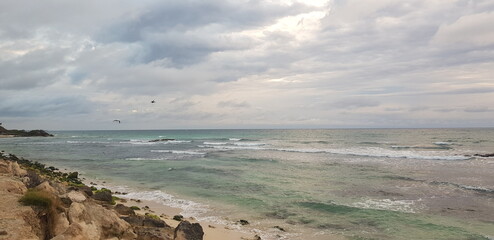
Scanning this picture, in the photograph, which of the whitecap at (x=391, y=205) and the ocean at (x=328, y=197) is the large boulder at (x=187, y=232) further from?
the whitecap at (x=391, y=205)

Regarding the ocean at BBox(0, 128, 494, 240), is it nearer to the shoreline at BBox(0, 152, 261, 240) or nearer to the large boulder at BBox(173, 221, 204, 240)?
the shoreline at BBox(0, 152, 261, 240)

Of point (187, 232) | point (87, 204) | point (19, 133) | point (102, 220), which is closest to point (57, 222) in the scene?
point (102, 220)

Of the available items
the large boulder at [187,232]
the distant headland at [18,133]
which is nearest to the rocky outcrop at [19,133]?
the distant headland at [18,133]

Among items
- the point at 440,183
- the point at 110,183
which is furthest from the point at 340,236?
the point at 110,183

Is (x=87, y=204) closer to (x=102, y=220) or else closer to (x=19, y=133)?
(x=102, y=220)

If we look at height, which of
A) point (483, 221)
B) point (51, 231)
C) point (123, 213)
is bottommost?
point (483, 221)

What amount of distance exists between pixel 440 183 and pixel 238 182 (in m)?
14.7

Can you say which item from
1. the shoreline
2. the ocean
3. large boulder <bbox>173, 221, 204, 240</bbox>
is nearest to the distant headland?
the ocean

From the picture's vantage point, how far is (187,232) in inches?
374

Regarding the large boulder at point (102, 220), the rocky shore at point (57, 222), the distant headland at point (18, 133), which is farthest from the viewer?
the distant headland at point (18, 133)

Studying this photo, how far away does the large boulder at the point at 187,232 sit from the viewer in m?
9.31

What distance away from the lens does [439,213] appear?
53.6 ft

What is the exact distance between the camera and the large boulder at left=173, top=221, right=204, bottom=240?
30.6 ft

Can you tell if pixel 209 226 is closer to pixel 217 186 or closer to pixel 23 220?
pixel 23 220
